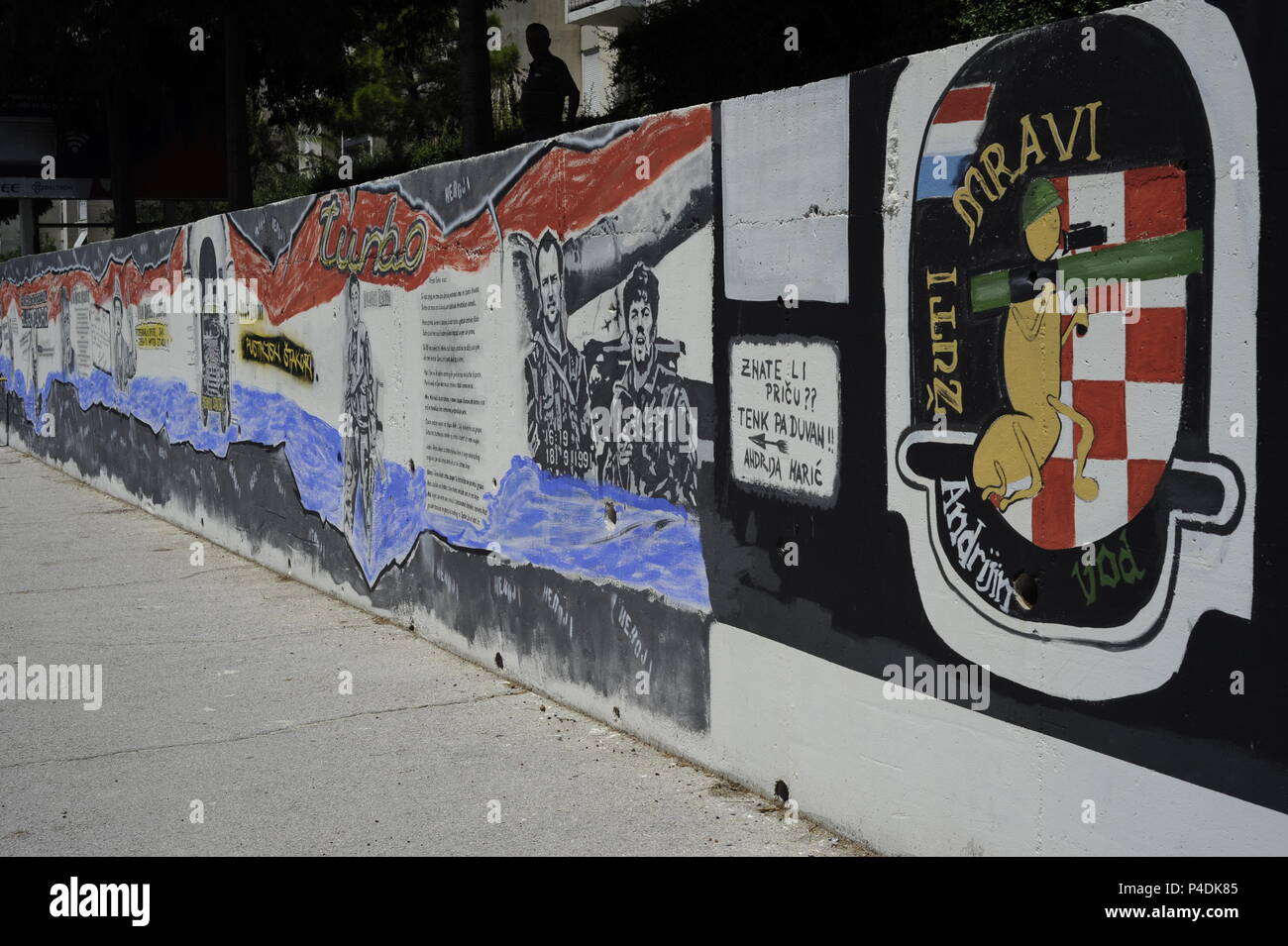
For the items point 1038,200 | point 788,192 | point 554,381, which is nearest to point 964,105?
point 1038,200

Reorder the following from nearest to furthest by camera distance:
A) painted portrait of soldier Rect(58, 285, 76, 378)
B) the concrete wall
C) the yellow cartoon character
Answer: the concrete wall < the yellow cartoon character < painted portrait of soldier Rect(58, 285, 76, 378)

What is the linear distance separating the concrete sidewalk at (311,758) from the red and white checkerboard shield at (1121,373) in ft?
4.72

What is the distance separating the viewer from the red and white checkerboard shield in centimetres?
332

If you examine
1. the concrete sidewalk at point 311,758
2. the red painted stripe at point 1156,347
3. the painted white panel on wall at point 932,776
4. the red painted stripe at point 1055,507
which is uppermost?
the red painted stripe at point 1156,347

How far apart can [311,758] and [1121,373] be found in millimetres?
3478

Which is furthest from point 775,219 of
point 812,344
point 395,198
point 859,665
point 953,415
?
point 395,198

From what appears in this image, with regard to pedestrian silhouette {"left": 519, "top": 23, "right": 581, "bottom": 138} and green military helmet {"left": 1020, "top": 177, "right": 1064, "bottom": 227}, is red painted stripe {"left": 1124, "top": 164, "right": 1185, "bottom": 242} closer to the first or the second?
green military helmet {"left": 1020, "top": 177, "right": 1064, "bottom": 227}

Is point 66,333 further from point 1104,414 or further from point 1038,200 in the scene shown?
point 1104,414

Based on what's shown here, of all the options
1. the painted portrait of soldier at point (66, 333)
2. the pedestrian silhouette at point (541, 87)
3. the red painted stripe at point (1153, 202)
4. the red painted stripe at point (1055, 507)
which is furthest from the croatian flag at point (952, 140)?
the painted portrait of soldier at point (66, 333)

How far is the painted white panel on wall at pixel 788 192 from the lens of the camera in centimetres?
443

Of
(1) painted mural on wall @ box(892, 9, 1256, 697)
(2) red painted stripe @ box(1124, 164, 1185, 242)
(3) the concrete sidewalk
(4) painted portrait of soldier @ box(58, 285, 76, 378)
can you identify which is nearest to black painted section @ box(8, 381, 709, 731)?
(3) the concrete sidewalk

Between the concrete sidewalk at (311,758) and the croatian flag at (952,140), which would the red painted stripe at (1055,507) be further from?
the concrete sidewalk at (311,758)

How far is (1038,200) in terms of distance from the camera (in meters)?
3.67
